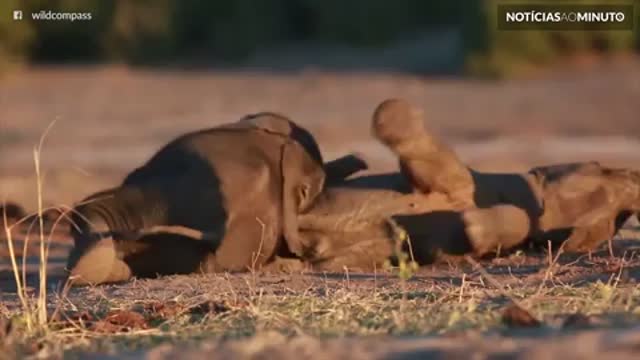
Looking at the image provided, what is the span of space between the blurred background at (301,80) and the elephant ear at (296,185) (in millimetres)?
3354

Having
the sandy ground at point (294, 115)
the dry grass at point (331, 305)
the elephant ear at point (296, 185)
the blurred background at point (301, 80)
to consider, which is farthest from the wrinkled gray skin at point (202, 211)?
the blurred background at point (301, 80)

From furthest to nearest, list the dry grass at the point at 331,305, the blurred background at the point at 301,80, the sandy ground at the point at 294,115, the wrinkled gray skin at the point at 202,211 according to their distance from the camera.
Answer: the blurred background at the point at 301,80 < the sandy ground at the point at 294,115 < the wrinkled gray skin at the point at 202,211 < the dry grass at the point at 331,305

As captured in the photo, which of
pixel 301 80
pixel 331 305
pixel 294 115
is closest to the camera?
pixel 331 305

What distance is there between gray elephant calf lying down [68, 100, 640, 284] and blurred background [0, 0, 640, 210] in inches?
126

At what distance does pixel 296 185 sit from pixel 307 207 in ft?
0.40

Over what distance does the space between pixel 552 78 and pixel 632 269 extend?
19053 millimetres

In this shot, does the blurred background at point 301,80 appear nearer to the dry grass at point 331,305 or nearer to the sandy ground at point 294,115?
the sandy ground at point 294,115

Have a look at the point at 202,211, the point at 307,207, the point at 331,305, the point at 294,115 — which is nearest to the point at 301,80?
the point at 294,115

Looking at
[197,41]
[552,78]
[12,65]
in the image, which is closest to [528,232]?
[552,78]

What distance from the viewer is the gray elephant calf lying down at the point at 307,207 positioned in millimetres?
7082

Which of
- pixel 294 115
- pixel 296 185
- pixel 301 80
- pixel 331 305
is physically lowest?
pixel 294 115

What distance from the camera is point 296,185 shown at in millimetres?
7250

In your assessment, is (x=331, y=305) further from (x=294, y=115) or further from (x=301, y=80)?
(x=301, y=80)

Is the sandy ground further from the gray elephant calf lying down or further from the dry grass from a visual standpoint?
the dry grass
